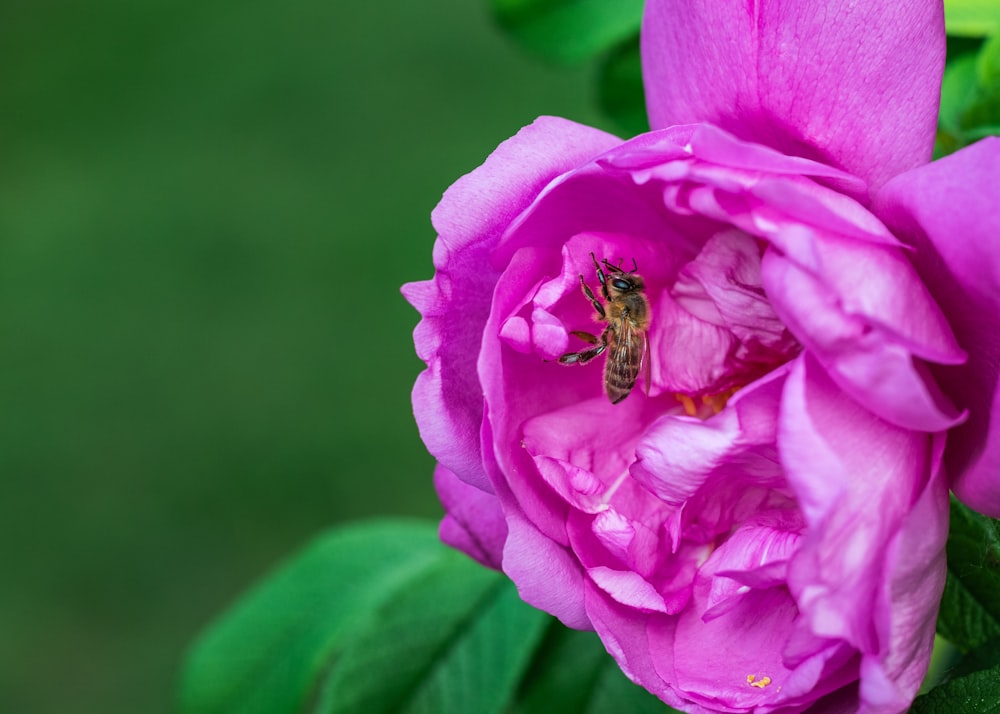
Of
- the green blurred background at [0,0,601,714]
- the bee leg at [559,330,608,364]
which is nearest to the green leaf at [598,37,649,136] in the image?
the bee leg at [559,330,608,364]

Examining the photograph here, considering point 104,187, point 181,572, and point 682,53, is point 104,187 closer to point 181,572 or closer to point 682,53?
point 181,572

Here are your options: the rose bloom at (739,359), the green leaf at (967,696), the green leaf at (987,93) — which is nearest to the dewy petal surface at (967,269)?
the rose bloom at (739,359)

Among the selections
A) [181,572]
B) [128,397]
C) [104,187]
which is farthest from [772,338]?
[104,187]

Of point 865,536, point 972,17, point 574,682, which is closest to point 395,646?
point 574,682

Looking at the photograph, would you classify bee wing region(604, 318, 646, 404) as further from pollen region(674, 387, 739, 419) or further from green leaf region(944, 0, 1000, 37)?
green leaf region(944, 0, 1000, 37)

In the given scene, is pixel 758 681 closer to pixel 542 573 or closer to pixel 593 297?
pixel 542 573

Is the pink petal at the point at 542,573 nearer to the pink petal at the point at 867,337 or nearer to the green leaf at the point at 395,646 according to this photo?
the pink petal at the point at 867,337
